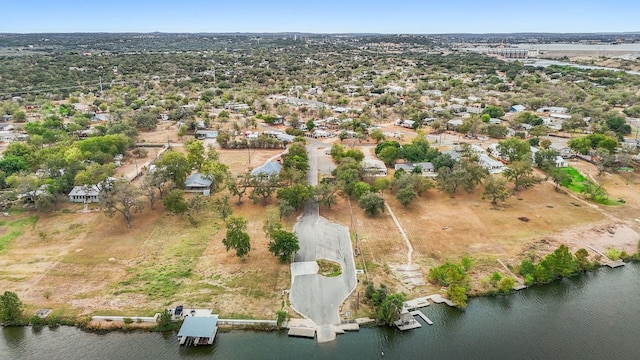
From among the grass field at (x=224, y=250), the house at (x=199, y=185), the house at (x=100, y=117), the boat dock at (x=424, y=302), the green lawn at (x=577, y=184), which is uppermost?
the house at (x=100, y=117)

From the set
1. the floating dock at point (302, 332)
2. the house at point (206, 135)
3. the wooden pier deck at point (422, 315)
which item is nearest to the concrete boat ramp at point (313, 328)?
the floating dock at point (302, 332)

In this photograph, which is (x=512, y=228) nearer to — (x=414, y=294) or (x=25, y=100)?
(x=414, y=294)

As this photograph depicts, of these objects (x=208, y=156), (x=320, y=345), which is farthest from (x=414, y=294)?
(x=208, y=156)

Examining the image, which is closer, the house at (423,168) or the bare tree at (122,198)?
the bare tree at (122,198)

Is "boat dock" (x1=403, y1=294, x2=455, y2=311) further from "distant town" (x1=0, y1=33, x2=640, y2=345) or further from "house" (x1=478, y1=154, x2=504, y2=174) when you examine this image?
"house" (x1=478, y1=154, x2=504, y2=174)

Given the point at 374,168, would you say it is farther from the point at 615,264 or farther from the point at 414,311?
the point at 615,264

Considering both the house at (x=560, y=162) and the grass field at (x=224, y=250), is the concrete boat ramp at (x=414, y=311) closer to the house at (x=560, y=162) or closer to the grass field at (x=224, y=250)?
the grass field at (x=224, y=250)

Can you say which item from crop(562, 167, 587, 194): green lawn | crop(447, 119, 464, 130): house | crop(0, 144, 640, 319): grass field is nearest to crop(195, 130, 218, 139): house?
crop(0, 144, 640, 319): grass field
